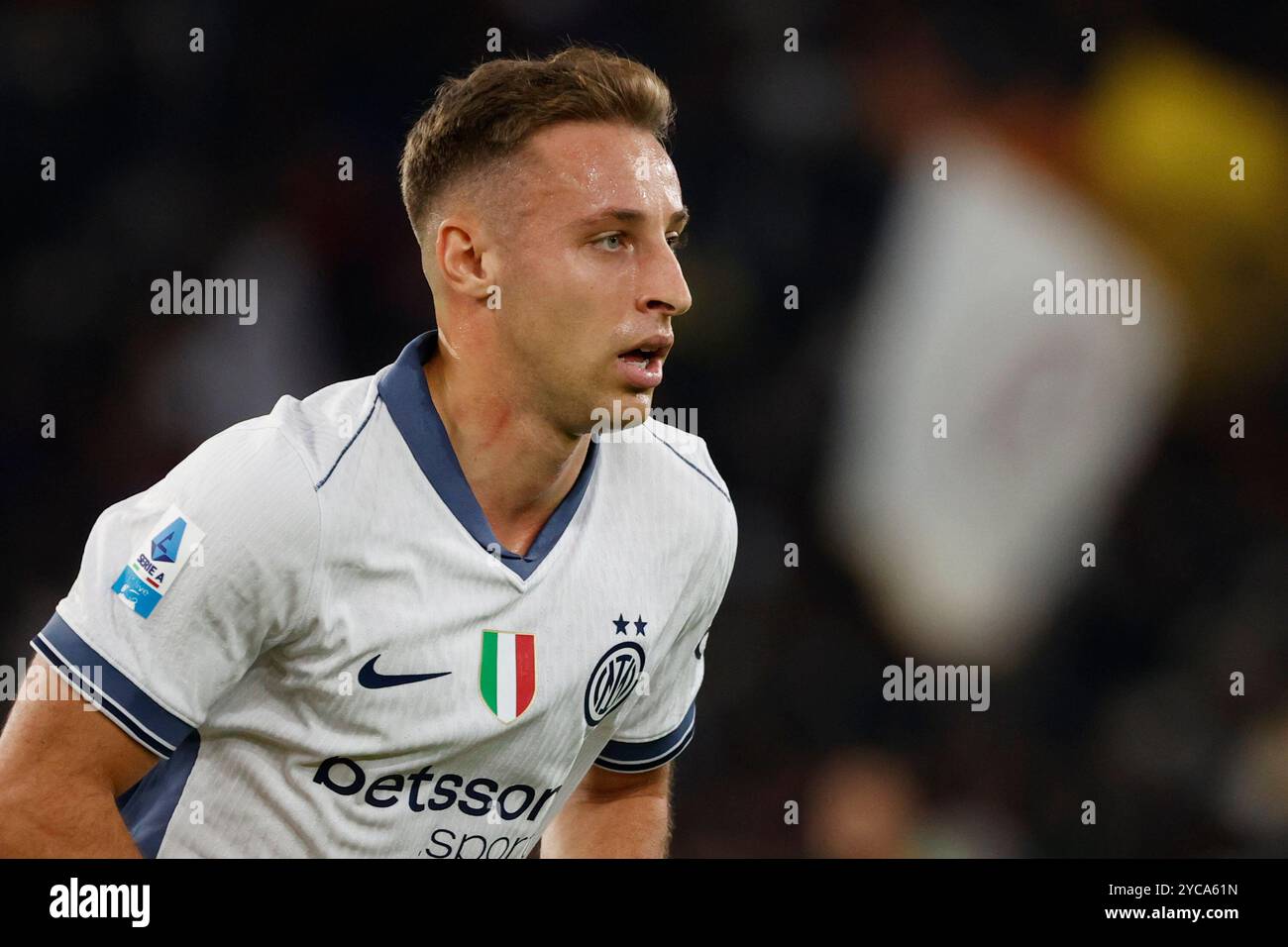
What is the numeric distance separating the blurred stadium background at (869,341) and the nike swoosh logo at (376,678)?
2.45m

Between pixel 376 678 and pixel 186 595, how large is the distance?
1.07 ft

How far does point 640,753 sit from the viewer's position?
9.26 feet

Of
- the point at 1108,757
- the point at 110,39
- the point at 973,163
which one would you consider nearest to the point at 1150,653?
the point at 1108,757

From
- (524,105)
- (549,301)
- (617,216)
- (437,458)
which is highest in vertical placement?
(524,105)

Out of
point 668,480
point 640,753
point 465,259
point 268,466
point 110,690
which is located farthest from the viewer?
point 640,753

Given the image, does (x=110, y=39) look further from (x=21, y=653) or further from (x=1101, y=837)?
(x=1101, y=837)

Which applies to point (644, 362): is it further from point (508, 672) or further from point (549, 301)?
point (508, 672)

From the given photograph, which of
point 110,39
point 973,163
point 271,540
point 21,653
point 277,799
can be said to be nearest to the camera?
point 271,540

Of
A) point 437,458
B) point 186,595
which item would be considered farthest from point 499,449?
point 186,595

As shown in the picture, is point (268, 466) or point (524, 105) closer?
point (268, 466)

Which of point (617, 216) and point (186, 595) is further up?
point (617, 216)

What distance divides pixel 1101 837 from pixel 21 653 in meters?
3.41

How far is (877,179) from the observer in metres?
5.14

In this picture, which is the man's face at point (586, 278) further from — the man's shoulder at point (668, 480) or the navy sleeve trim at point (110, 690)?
the navy sleeve trim at point (110, 690)
